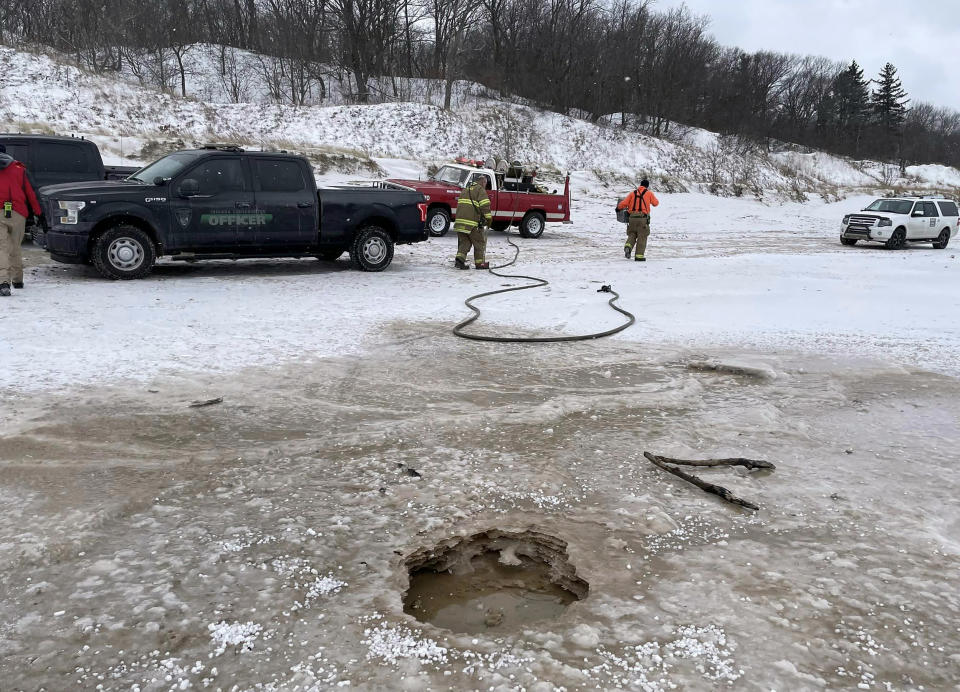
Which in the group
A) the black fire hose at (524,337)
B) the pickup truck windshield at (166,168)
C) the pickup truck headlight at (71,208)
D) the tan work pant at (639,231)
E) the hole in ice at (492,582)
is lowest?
the hole in ice at (492,582)

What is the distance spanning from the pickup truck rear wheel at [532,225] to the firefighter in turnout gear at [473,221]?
21.9 ft

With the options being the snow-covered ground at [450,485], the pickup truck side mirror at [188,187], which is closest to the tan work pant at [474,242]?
the snow-covered ground at [450,485]

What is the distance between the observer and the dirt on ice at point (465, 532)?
258 centimetres

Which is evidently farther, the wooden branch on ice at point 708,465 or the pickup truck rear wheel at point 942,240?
the pickup truck rear wheel at point 942,240

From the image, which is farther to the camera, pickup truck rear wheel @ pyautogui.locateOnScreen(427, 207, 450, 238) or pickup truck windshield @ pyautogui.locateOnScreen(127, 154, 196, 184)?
pickup truck rear wheel @ pyautogui.locateOnScreen(427, 207, 450, 238)

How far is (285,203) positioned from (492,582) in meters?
Result: 8.80

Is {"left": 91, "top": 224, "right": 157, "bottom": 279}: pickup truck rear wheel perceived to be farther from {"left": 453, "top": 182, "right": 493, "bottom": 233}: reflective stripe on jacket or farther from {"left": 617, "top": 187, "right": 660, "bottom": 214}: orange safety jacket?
{"left": 617, "top": 187, "right": 660, "bottom": 214}: orange safety jacket

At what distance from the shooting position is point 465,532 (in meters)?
3.54

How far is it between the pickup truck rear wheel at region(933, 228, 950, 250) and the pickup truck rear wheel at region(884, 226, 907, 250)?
1.69 meters

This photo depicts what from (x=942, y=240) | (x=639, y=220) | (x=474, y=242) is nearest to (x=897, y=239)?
(x=942, y=240)

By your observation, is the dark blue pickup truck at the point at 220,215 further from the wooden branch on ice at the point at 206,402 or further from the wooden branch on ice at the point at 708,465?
the wooden branch on ice at the point at 708,465

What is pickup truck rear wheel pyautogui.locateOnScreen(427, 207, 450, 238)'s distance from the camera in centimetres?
1761

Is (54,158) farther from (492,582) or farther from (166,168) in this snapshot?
(492,582)

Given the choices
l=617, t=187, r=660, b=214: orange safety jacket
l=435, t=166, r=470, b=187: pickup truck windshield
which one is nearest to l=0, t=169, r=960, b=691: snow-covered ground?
l=617, t=187, r=660, b=214: orange safety jacket
